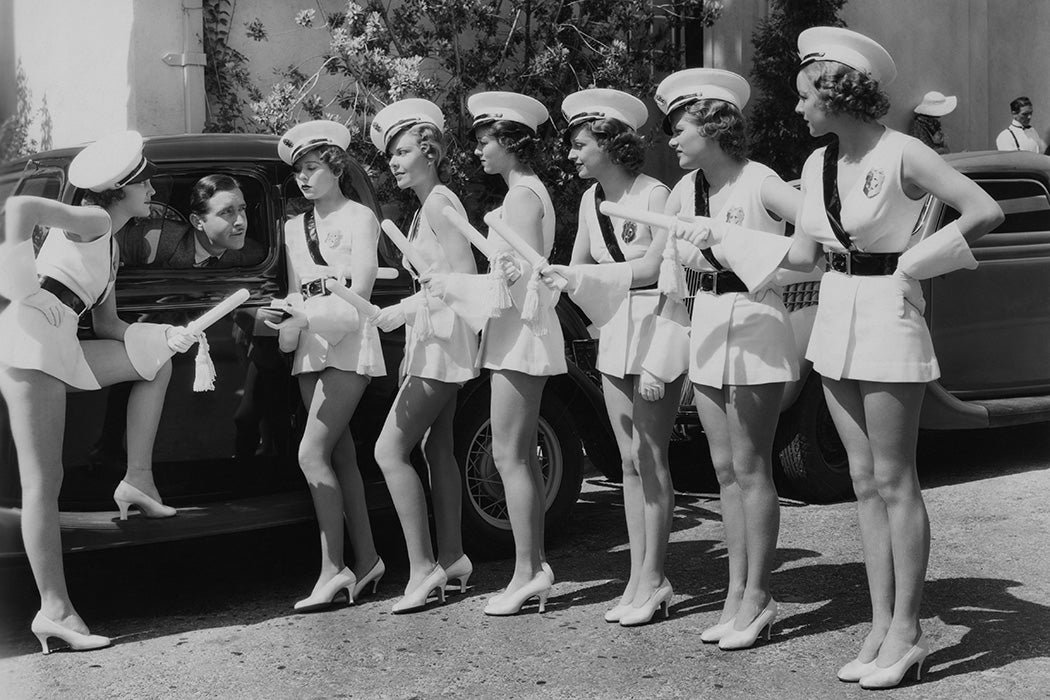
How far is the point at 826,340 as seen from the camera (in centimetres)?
403

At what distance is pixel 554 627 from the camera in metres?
4.68

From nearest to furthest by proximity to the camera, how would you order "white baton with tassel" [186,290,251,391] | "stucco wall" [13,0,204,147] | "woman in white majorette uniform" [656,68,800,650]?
"woman in white majorette uniform" [656,68,800,650] → "white baton with tassel" [186,290,251,391] → "stucco wall" [13,0,204,147]

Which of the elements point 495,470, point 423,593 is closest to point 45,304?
point 423,593

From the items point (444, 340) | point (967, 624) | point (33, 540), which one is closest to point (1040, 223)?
point (967, 624)

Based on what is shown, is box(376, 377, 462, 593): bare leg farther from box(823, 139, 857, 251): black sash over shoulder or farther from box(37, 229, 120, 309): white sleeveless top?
box(823, 139, 857, 251): black sash over shoulder

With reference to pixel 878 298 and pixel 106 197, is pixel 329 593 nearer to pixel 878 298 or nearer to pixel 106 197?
pixel 106 197

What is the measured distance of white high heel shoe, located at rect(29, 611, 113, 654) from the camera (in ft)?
14.4

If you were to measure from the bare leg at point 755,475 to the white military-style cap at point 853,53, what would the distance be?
41.9 inches

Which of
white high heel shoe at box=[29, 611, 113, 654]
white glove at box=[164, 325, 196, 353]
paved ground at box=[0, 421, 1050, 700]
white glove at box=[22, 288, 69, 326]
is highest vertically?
white glove at box=[22, 288, 69, 326]

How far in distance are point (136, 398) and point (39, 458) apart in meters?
0.42

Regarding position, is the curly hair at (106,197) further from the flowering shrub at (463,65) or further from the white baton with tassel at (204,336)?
the flowering shrub at (463,65)

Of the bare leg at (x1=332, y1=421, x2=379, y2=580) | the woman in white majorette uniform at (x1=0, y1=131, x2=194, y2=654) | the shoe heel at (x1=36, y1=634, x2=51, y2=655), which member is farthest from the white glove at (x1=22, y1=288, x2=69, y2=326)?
the bare leg at (x1=332, y1=421, x2=379, y2=580)

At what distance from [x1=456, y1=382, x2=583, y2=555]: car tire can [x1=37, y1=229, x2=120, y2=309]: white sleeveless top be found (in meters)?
1.66

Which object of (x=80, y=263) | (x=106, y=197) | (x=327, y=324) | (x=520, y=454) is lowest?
(x=520, y=454)
